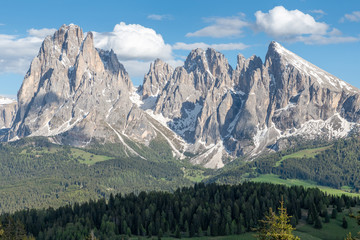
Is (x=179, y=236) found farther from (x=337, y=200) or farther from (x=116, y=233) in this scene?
(x=337, y=200)

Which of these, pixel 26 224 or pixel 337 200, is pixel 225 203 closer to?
pixel 337 200

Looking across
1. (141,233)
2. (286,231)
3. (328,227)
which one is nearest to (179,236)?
(141,233)

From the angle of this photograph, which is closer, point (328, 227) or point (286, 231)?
point (286, 231)

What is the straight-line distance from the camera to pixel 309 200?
7372 inches

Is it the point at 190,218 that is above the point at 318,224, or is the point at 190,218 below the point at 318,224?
below

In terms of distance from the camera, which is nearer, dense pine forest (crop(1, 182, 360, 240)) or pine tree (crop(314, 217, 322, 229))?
pine tree (crop(314, 217, 322, 229))

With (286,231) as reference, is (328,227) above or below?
below

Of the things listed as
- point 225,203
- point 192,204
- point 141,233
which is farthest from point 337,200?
point 141,233

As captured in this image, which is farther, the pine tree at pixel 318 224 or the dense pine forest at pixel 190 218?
the dense pine forest at pixel 190 218

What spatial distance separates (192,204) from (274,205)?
35.1 m

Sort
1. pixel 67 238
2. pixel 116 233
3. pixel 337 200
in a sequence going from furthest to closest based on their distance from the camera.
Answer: pixel 337 200, pixel 116 233, pixel 67 238

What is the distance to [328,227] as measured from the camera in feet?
551

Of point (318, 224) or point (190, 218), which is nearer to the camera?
point (318, 224)

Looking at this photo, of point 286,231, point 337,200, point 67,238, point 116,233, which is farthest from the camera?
point 337,200
